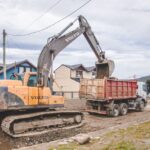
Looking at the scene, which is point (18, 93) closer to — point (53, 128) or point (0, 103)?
point (0, 103)

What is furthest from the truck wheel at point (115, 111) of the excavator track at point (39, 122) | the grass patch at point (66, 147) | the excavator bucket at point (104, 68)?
the grass patch at point (66, 147)

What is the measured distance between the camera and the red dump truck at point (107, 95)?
2270 cm

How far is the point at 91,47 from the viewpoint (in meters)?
23.6

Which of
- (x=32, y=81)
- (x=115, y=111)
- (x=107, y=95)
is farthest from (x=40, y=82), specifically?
(x=115, y=111)

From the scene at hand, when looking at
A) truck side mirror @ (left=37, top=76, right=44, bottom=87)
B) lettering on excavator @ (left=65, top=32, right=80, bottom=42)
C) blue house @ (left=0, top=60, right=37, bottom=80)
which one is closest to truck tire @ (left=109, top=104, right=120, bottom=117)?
lettering on excavator @ (left=65, top=32, right=80, bottom=42)

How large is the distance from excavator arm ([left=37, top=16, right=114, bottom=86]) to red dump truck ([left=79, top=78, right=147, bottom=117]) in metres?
0.93

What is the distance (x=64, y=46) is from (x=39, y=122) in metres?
5.42

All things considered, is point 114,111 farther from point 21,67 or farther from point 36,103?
point 21,67

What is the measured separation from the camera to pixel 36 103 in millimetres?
15781

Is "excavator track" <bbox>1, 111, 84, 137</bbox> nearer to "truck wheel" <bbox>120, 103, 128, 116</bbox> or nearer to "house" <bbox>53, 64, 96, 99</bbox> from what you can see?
"truck wheel" <bbox>120, 103, 128, 116</bbox>

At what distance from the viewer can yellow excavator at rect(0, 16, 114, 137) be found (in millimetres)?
14719

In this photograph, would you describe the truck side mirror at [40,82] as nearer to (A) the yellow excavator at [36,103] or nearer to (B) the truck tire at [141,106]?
(A) the yellow excavator at [36,103]

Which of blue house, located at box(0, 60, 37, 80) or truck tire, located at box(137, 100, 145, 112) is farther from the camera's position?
blue house, located at box(0, 60, 37, 80)

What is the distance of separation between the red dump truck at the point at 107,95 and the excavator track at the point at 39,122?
16.4 ft
